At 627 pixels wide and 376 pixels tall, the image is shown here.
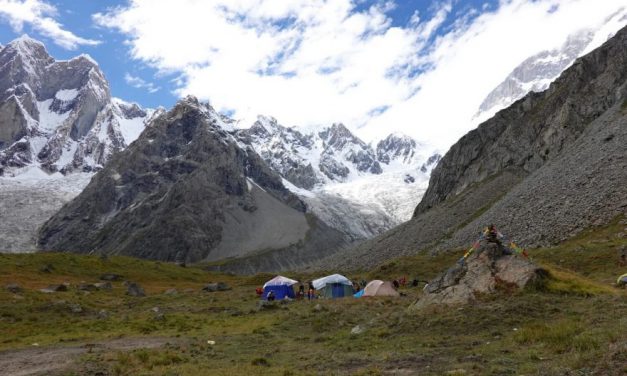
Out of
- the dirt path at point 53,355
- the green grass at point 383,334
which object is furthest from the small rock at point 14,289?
the dirt path at point 53,355

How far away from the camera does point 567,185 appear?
7775 centimetres

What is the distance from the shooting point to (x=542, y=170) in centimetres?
10338

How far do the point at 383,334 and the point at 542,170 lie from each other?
289ft

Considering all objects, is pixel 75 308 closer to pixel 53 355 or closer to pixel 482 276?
pixel 53 355

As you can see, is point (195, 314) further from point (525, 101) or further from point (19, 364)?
point (525, 101)

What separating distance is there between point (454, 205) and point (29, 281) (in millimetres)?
98946

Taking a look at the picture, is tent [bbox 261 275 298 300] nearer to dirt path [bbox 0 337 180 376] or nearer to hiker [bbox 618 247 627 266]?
dirt path [bbox 0 337 180 376]

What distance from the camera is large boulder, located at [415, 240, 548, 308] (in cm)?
2889

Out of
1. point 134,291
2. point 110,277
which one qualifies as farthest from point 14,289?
point 110,277

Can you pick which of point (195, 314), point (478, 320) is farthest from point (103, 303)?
point (478, 320)

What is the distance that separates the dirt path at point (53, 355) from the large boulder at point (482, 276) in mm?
17347

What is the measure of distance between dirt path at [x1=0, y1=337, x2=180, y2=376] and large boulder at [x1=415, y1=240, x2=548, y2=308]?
56.9ft

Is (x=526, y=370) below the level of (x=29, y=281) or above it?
below

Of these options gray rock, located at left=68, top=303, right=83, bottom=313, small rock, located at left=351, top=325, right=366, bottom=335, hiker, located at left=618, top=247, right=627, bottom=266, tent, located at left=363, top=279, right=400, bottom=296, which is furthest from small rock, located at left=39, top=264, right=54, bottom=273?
hiker, located at left=618, top=247, right=627, bottom=266
